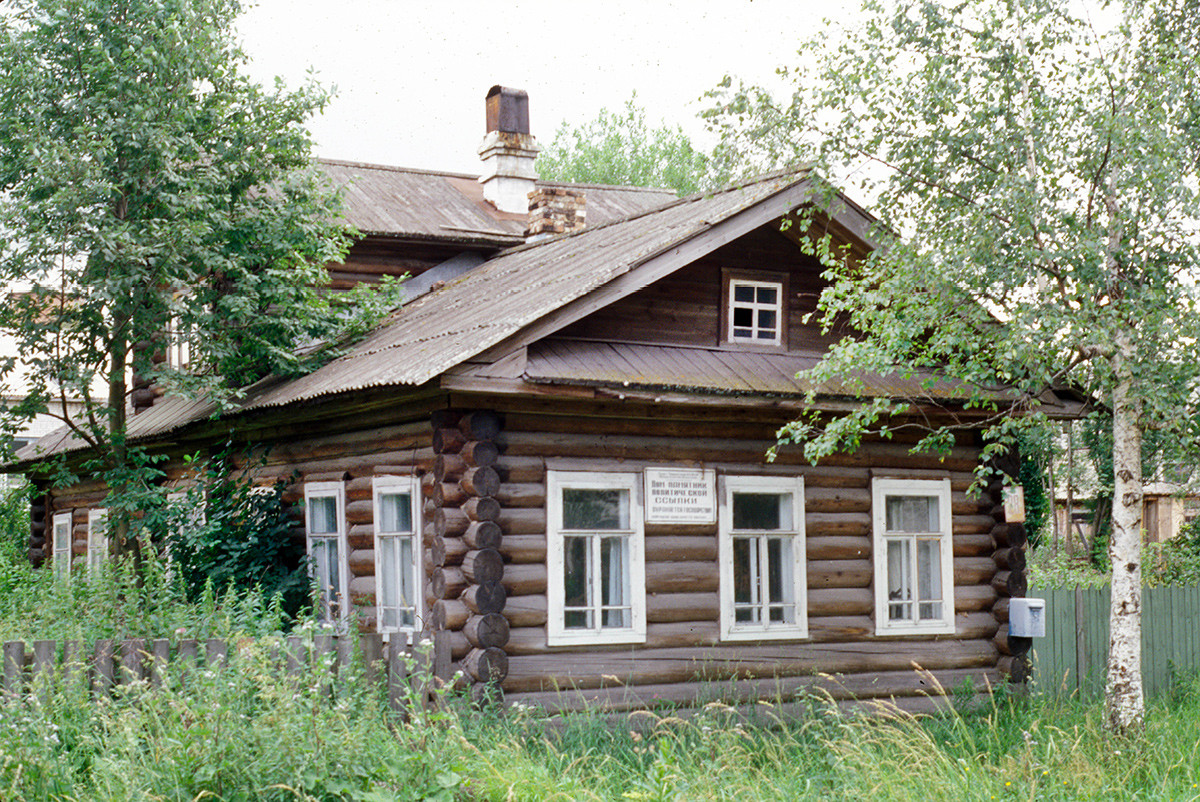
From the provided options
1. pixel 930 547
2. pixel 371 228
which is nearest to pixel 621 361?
pixel 930 547

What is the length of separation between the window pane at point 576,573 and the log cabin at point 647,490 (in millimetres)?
20

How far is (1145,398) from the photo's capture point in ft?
32.7

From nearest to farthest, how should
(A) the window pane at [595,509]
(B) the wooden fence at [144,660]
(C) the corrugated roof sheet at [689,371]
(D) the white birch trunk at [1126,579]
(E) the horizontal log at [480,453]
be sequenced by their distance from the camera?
(B) the wooden fence at [144,660]
(D) the white birch trunk at [1126,579]
(E) the horizontal log at [480,453]
(C) the corrugated roof sheet at [689,371]
(A) the window pane at [595,509]

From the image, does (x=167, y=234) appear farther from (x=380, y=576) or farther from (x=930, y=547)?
(x=930, y=547)

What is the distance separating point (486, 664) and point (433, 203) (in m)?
10.9

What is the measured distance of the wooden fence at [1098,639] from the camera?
1395 cm

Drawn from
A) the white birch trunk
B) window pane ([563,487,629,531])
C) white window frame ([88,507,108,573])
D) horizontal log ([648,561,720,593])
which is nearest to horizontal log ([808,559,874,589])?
horizontal log ([648,561,720,593])

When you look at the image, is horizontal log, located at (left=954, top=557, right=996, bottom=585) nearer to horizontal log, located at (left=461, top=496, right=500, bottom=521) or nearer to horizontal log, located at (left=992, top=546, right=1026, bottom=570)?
horizontal log, located at (left=992, top=546, right=1026, bottom=570)

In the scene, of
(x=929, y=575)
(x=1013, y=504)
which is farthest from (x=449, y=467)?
(x=1013, y=504)

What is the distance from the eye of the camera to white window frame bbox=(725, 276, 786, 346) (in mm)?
12469

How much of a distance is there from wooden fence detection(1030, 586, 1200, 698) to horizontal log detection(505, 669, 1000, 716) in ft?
3.58

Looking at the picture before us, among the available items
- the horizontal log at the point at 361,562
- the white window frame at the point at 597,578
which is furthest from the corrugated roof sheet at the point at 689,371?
the horizontal log at the point at 361,562

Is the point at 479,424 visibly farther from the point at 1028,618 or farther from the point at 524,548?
the point at 1028,618

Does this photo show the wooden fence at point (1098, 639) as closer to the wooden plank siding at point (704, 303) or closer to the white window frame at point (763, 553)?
the white window frame at point (763, 553)
